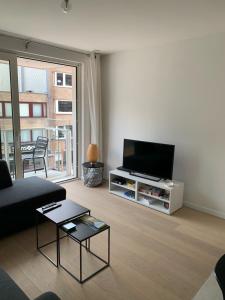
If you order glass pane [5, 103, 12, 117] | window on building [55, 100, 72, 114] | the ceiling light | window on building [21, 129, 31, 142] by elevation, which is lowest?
window on building [21, 129, 31, 142]

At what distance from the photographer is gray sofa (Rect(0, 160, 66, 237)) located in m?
2.47

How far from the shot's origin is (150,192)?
3.49 meters

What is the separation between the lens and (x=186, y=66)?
3.25 metres

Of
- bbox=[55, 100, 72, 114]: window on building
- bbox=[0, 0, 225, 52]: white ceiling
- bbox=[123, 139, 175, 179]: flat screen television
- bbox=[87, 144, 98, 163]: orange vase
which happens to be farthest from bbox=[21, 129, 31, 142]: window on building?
bbox=[123, 139, 175, 179]: flat screen television

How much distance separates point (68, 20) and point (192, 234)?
2.87m

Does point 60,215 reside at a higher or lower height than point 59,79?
lower

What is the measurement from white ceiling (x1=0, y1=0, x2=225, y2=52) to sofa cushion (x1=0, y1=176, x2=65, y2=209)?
1.99 m

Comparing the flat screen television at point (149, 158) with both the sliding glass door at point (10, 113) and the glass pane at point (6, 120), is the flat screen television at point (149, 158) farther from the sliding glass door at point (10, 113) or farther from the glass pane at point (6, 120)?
the glass pane at point (6, 120)

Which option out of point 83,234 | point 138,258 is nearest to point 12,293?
point 83,234

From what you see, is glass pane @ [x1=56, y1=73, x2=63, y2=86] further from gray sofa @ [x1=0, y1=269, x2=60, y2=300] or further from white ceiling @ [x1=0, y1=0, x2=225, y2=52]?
gray sofa @ [x1=0, y1=269, x2=60, y2=300]

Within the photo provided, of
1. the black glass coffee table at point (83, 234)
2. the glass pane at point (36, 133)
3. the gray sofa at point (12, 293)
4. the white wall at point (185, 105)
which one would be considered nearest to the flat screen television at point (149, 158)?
the white wall at point (185, 105)

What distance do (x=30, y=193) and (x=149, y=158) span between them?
70.5 inches

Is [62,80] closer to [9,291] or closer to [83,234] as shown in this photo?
[83,234]

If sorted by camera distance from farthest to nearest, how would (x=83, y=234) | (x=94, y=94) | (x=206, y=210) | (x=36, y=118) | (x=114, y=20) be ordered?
1. (x=36, y=118)
2. (x=94, y=94)
3. (x=206, y=210)
4. (x=114, y=20)
5. (x=83, y=234)
